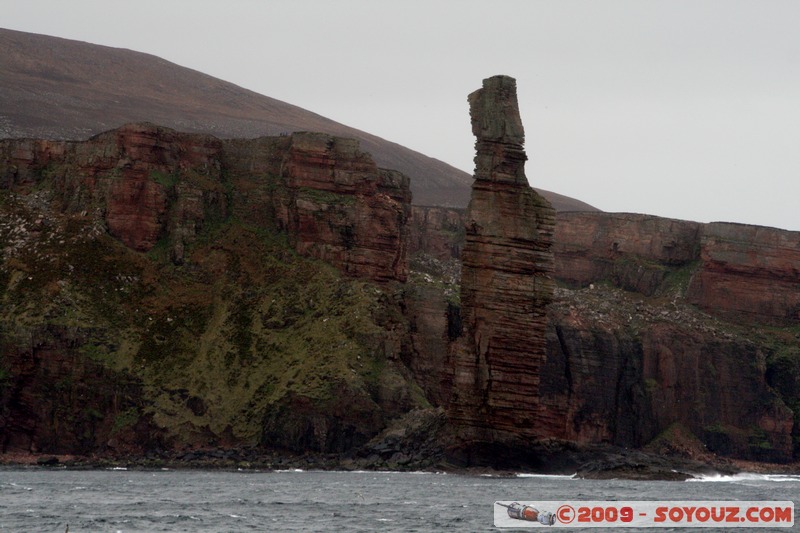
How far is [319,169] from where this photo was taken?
173 m

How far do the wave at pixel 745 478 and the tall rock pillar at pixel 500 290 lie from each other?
18.7 meters

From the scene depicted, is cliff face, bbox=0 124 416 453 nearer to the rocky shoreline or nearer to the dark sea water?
the rocky shoreline

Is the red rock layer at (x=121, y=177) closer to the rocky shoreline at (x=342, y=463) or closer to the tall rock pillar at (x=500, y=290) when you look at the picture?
the rocky shoreline at (x=342, y=463)

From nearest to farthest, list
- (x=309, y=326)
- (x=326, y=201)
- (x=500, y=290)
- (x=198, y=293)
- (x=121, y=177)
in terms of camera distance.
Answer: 1. (x=500, y=290)
2. (x=309, y=326)
3. (x=198, y=293)
4. (x=121, y=177)
5. (x=326, y=201)

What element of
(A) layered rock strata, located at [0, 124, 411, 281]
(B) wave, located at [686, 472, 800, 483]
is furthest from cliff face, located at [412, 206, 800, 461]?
(A) layered rock strata, located at [0, 124, 411, 281]

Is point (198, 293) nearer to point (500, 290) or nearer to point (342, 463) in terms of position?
point (342, 463)

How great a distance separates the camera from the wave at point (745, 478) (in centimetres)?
15079

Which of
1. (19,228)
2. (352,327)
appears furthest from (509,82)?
(19,228)

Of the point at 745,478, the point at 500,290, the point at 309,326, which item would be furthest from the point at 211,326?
the point at 745,478

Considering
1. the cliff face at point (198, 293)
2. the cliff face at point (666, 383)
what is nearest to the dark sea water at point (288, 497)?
the cliff face at point (198, 293)

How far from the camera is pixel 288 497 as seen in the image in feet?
355

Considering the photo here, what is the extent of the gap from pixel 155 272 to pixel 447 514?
74543mm

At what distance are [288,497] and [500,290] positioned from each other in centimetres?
3974

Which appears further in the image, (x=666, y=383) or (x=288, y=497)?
(x=666, y=383)
